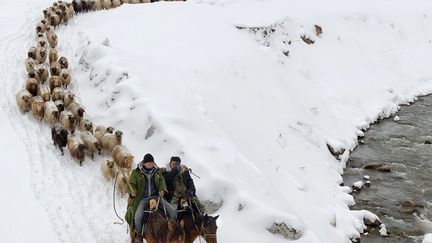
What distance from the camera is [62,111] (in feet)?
43.9

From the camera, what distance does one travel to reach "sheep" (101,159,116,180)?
11133 mm

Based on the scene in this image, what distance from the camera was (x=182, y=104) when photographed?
533 inches

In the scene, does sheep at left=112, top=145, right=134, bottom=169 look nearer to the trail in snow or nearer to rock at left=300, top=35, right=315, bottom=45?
the trail in snow

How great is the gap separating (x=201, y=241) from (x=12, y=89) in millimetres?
A: 8598

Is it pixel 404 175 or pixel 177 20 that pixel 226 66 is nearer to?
pixel 177 20

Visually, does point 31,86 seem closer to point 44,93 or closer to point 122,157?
point 44,93

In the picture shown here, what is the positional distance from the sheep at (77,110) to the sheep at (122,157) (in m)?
2.14

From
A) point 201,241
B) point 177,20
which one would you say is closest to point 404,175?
point 201,241

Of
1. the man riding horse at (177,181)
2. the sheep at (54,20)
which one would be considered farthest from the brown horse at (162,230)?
the sheep at (54,20)

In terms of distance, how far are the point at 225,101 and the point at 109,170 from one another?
474 centimetres

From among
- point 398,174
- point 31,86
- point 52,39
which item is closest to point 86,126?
point 31,86

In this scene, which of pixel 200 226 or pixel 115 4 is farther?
pixel 115 4

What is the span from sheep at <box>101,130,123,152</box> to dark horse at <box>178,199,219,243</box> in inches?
164

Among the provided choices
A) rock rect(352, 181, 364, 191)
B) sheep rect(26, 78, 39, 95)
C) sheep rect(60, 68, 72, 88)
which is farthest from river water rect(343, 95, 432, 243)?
sheep rect(26, 78, 39, 95)
